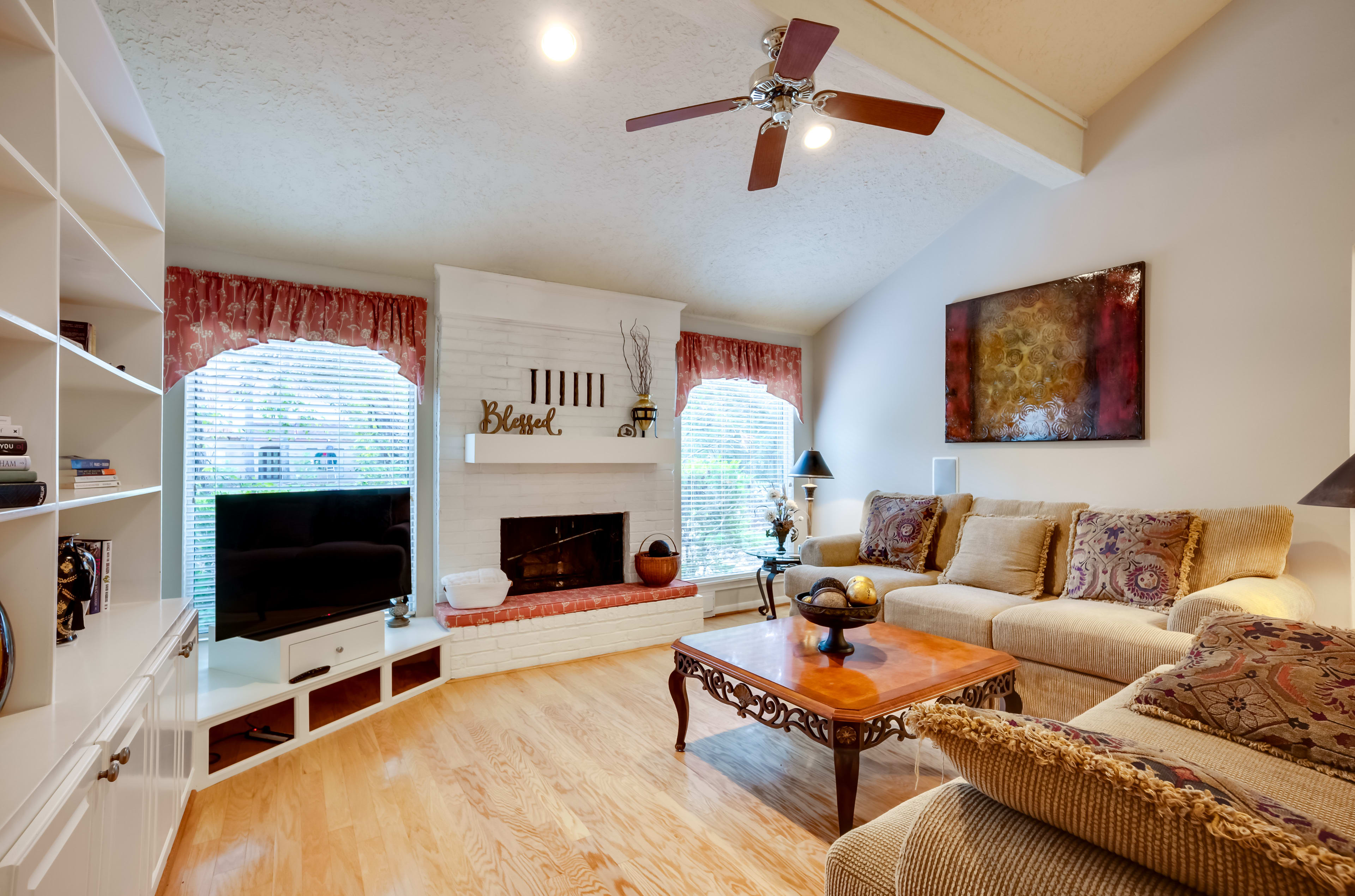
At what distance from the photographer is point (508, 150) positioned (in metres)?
3.18

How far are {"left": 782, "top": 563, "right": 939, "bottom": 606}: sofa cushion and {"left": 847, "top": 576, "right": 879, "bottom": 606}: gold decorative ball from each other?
1.27 metres

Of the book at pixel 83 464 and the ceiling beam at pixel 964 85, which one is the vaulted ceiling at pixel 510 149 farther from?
the book at pixel 83 464

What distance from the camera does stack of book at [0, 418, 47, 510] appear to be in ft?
4.04

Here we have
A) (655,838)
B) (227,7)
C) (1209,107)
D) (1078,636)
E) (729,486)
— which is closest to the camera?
(655,838)

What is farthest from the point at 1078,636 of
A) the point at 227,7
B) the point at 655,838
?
the point at 227,7

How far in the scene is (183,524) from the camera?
3365mm

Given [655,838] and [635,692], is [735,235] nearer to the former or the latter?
[635,692]

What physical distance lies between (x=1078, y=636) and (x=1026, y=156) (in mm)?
2528

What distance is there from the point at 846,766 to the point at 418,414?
123 inches

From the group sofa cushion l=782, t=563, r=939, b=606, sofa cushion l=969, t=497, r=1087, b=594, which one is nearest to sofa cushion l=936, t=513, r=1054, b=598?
sofa cushion l=969, t=497, r=1087, b=594

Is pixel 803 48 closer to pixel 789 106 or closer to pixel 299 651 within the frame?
pixel 789 106

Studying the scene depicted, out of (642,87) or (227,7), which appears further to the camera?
(642,87)

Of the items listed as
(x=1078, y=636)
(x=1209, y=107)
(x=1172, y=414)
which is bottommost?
(x=1078, y=636)

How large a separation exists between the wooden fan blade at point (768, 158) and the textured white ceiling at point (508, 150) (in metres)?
0.44
